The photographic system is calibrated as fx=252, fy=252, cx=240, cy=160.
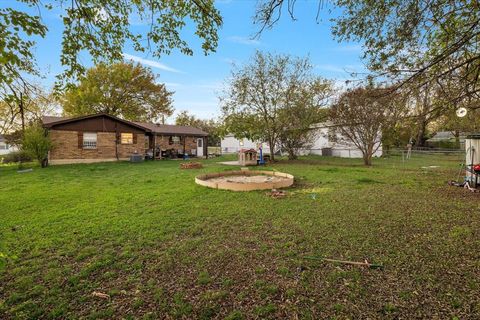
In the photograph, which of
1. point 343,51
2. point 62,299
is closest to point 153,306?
point 62,299

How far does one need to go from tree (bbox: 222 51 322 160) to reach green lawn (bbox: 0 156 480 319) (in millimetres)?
11277

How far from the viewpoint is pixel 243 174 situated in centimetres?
1071

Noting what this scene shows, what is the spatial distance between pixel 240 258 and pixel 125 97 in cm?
2809

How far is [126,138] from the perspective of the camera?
61.5ft

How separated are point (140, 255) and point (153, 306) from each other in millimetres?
1122

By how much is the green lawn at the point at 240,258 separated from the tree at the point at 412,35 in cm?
243

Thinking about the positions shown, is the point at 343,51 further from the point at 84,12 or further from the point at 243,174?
the point at 243,174

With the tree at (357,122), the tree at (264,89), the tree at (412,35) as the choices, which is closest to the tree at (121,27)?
the tree at (412,35)

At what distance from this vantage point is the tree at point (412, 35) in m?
3.49

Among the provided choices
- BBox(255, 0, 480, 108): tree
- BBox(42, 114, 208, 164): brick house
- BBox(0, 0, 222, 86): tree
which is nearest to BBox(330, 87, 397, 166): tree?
BBox(255, 0, 480, 108): tree

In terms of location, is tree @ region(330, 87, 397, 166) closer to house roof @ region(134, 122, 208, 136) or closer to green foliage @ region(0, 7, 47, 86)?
house roof @ region(134, 122, 208, 136)

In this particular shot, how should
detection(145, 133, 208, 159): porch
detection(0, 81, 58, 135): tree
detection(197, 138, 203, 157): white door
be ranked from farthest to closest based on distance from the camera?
detection(197, 138, 203, 157): white door → detection(145, 133, 208, 159): porch → detection(0, 81, 58, 135): tree

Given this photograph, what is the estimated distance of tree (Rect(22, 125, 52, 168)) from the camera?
43.5ft

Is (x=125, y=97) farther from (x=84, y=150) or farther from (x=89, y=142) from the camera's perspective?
(x=84, y=150)
